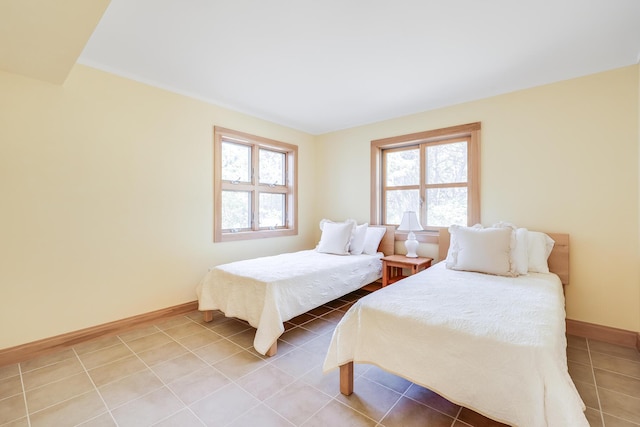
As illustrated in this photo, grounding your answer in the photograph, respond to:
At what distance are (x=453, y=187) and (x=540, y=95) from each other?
123 cm

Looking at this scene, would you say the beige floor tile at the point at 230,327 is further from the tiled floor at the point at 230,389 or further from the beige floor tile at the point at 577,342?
the beige floor tile at the point at 577,342

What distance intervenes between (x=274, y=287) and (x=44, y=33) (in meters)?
2.28

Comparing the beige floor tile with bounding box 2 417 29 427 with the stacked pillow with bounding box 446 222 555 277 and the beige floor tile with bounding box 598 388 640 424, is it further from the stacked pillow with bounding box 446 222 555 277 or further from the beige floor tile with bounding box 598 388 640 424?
the beige floor tile with bounding box 598 388 640 424

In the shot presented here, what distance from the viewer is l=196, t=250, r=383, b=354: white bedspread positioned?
234cm

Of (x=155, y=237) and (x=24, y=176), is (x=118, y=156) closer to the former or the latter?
(x=24, y=176)

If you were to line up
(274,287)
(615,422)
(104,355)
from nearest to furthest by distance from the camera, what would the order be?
(615,422) → (104,355) → (274,287)

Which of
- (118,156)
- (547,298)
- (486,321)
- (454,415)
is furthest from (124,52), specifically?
(547,298)

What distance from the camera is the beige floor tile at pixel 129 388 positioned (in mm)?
1758

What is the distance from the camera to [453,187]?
3.50 meters

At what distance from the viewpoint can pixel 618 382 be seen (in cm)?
191

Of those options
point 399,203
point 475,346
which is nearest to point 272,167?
point 399,203

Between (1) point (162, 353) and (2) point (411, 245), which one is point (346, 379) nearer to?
(1) point (162, 353)

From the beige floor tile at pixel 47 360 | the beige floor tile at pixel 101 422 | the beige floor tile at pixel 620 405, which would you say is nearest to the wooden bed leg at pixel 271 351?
the beige floor tile at pixel 101 422

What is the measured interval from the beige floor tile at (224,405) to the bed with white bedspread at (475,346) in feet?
1.75
